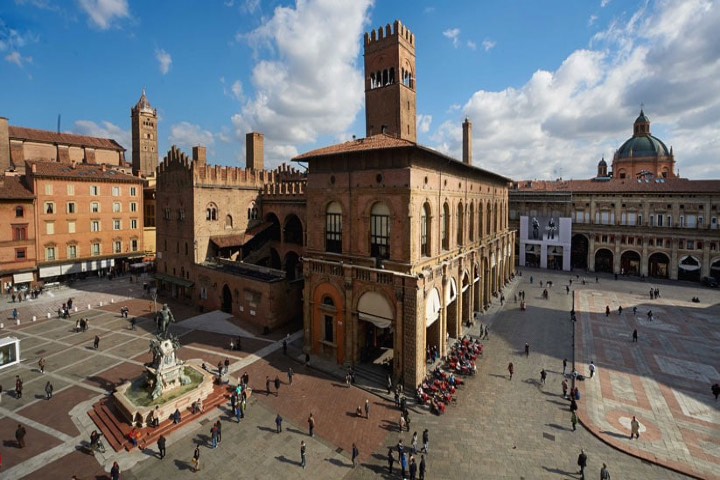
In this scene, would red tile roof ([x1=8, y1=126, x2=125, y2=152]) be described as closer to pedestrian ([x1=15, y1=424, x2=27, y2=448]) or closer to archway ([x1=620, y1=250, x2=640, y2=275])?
pedestrian ([x1=15, y1=424, x2=27, y2=448])

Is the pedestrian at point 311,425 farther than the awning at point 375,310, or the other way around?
the awning at point 375,310

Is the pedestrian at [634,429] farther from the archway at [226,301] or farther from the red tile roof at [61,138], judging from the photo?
the red tile roof at [61,138]

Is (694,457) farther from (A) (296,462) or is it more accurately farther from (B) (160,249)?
(B) (160,249)

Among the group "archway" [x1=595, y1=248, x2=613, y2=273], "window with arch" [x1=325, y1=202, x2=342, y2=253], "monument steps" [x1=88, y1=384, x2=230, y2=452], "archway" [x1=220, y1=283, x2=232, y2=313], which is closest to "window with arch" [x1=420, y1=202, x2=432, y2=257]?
"window with arch" [x1=325, y1=202, x2=342, y2=253]

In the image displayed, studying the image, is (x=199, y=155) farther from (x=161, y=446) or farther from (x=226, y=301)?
(x=161, y=446)

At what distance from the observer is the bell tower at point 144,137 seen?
266 ft

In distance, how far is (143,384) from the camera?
67.8 feet

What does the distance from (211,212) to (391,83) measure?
23.5m

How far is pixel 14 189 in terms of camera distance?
4284cm

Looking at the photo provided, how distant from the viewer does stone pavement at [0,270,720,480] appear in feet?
51.1

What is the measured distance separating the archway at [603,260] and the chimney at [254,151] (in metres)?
52.4

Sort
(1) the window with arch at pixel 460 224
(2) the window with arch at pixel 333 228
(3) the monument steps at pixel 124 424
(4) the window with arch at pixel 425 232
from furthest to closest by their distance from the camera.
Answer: (1) the window with arch at pixel 460 224, (2) the window with arch at pixel 333 228, (4) the window with arch at pixel 425 232, (3) the monument steps at pixel 124 424

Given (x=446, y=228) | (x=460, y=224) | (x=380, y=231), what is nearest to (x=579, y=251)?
(x=460, y=224)

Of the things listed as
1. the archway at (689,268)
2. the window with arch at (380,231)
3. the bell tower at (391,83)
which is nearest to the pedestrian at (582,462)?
the window with arch at (380,231)
